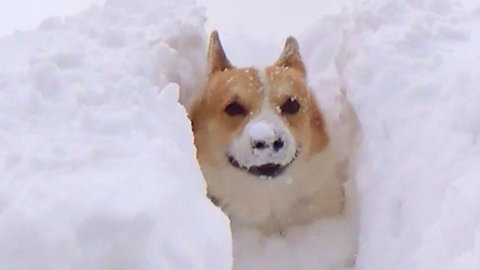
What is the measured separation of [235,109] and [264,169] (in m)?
0.29

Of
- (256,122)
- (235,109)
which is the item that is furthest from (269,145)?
(235,109)

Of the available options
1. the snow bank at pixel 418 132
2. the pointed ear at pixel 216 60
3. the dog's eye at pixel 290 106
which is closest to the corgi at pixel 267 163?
the dog's eye at pixel 290 106

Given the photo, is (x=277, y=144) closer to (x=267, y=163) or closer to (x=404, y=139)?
(x=267, y=163)

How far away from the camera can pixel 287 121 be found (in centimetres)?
350

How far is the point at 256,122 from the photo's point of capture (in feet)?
11.1

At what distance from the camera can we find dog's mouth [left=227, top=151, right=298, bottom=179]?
11.2 ft

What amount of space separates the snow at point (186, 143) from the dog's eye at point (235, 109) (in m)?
0.29

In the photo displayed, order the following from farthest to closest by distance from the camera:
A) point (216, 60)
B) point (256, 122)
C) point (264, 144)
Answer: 1. point (216, 60)
2. point (256, 122)
3. point (264, 144)

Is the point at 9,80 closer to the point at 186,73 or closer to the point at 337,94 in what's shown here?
the point at 186,73

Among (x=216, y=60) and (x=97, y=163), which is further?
(x=216, y=60)

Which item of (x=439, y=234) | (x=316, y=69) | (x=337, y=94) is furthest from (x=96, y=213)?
(x=316, y=69)

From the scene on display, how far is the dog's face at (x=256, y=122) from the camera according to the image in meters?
3.33

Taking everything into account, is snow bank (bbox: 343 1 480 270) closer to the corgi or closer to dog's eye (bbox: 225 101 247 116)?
the corgi

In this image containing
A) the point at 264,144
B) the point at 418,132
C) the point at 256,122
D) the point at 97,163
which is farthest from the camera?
the point at 256,122
